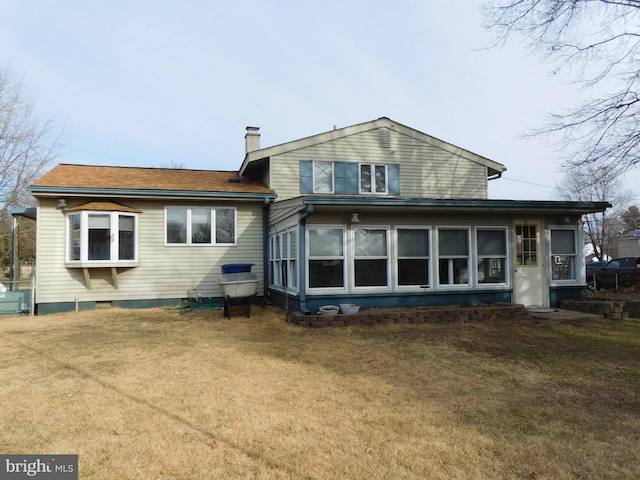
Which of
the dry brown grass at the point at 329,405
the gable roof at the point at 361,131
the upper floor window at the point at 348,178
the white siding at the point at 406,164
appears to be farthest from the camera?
the upper floor window at the point at 348,178

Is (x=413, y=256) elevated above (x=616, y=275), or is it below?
above

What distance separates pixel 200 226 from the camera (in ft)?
38.8

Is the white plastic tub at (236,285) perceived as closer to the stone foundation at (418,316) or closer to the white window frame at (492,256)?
the stone foundation at (418,316)

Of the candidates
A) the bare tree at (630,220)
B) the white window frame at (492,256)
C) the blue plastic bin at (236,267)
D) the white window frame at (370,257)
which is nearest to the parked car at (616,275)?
the white window frame at (492,256)

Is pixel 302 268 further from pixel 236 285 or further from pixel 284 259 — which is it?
pixel 284 259

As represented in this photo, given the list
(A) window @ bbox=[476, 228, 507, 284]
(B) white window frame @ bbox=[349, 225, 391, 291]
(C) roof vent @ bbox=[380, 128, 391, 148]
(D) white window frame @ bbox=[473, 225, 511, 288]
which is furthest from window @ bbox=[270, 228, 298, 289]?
(C) roof vent @ bbox=[380, 128, 391, 148]

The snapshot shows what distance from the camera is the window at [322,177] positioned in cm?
1258

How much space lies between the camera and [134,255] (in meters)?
11.1

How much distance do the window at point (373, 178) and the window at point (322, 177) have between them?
1035 mm

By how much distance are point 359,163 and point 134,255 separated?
733 cm

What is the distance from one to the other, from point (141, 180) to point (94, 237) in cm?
226

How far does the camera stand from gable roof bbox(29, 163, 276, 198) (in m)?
10.6

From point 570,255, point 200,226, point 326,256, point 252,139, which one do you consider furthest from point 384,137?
point 200,226

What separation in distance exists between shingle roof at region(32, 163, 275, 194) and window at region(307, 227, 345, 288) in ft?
11.0
